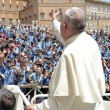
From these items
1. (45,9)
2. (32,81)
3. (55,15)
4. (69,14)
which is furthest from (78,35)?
(45,9)

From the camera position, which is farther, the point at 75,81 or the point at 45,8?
the point at 45,8

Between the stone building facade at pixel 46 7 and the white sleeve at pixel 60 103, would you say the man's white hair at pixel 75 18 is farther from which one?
the stone building facade at pixel 46 7

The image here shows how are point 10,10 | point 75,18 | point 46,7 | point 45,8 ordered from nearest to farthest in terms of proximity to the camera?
point 75,18 < point 45,8 < point 46,7 < point 10,10

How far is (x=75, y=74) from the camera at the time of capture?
303 cm

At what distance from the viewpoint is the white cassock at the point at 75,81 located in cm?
299

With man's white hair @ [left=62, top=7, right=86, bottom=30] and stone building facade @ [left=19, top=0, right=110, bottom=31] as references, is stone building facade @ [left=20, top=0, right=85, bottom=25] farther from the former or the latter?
man's white hair @ [left=62, top=7, right=86, bottom=30]

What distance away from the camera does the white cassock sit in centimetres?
299

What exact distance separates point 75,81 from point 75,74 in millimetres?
57

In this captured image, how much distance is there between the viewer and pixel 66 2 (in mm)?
91688

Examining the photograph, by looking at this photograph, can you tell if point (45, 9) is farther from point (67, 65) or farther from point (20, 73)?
point (67, 65)

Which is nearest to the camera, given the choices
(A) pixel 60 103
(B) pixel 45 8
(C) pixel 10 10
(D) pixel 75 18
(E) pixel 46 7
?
(A) pixel 60 103

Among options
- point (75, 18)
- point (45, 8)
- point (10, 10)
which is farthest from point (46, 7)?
point (75, 18)

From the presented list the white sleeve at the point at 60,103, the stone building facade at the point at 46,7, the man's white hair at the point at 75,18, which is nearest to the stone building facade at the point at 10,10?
the stone building facade at the point at 46,7

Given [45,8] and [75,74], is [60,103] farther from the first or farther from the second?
[45,8]
